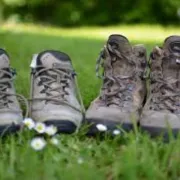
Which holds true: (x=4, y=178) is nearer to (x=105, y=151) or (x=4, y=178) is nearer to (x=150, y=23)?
(x=105, y=151)

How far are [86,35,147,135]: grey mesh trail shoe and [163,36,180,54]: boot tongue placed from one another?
0.39 ft

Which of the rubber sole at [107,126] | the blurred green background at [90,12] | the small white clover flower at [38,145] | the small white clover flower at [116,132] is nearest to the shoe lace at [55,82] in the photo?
the rubber sole at [107,126]

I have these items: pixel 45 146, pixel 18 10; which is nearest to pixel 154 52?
pixel 45 146

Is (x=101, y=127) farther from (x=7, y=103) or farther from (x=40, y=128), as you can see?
(x=7, y=103)

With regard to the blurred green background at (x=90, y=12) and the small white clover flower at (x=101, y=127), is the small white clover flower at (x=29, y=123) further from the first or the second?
the blurred green background at (x=90, y=12)

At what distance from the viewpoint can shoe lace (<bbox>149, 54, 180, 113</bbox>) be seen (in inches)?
77.4

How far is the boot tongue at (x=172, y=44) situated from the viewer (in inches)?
78.9

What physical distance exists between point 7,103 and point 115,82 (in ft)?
1.37

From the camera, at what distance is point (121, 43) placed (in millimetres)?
2064

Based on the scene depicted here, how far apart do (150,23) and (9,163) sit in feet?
38.6

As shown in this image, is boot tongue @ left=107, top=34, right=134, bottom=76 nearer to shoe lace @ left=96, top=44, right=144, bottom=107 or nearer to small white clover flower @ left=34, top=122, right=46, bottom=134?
shoe lace @ left=96, top=44, right=144, bottom=107

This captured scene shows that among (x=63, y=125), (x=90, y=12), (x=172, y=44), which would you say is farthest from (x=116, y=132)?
(x=90, y=12)

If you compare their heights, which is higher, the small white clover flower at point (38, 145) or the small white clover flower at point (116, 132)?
the small white clover flower at point (38, 145)

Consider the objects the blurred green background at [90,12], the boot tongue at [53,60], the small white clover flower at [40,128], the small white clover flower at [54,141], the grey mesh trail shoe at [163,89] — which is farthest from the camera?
the blurred green background at [90,12]
